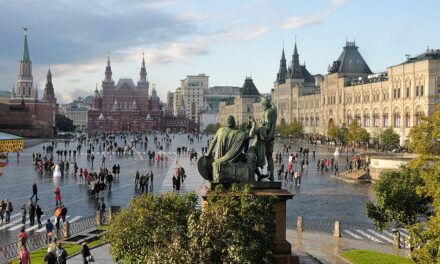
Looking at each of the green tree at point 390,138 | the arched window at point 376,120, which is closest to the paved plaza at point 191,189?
the green tree at point 390,138

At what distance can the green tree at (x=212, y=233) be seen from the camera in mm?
8211

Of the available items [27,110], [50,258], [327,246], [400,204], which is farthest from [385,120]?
[27,110]

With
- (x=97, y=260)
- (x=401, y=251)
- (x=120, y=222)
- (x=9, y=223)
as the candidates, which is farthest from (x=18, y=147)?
(x=401, y=251)

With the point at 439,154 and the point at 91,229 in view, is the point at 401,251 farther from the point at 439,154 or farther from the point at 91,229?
the point at 91,229

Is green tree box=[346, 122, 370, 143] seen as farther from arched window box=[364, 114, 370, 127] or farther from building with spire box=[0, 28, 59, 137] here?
building with spire box=[0, 28, 59, 137]

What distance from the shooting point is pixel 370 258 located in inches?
602

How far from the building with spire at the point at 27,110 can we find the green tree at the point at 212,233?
66.9m

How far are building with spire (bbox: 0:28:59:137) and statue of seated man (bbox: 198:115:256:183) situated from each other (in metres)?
65.4

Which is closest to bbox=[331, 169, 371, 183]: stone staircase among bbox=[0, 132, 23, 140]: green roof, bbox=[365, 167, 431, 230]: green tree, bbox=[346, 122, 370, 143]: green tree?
bbox=[365, 167, 431, 230]: green tree

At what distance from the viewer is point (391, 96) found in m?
76.5

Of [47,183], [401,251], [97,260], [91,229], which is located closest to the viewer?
[97,260]

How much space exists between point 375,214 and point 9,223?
639 inches

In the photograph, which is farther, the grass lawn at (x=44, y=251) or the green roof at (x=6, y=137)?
the grass lawn at (x=44, y=251)

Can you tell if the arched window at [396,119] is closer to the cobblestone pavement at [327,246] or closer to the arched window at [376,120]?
the arched window at [376,120]
